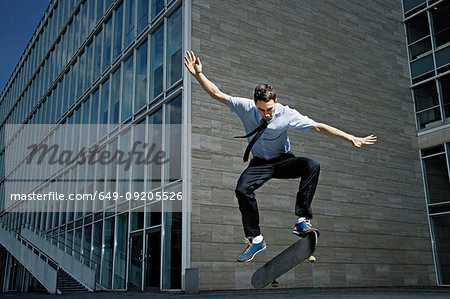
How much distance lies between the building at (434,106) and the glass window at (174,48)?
10.7 metres

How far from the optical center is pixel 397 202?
58.1 feet

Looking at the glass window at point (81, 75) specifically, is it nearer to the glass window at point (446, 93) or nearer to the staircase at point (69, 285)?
the staircase at point (69, 285)

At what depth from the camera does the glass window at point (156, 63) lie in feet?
51.6

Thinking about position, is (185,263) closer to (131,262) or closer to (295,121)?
(131,262)

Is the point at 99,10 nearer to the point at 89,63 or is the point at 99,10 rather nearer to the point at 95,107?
the point at 89,63

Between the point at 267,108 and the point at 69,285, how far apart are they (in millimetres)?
15174

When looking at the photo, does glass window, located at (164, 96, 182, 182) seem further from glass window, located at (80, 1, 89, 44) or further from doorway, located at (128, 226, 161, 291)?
glass window, located at (80, 1, 89, 44)

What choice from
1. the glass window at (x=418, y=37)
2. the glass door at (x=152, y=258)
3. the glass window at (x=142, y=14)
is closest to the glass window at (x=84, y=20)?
the glass window at (x=142, y=14)

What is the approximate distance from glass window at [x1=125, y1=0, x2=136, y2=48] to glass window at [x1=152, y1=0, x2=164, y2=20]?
5.47 feet

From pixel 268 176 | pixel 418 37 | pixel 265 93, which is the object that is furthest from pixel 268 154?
pixel 418 37

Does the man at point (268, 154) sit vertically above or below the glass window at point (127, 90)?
below

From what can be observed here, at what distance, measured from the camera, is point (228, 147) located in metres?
14.1

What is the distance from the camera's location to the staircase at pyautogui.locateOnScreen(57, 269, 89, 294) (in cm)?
1678

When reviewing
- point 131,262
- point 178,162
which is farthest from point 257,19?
point 131,262
